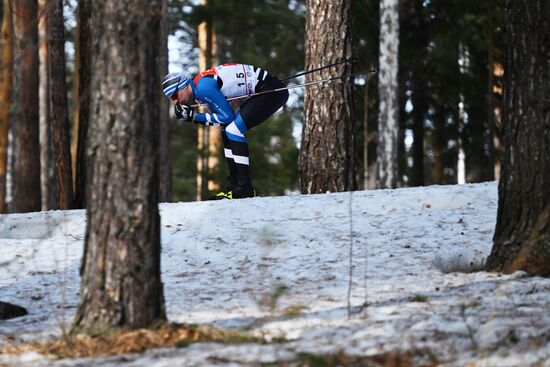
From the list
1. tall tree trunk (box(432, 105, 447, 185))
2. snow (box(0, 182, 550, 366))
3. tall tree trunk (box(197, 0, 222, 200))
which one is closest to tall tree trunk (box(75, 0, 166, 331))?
snow (box(0, 182, 550, 366))

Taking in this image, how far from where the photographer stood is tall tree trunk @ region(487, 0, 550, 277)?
650 centimetres

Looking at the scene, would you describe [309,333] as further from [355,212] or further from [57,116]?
[57,116]

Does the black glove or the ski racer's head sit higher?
the ski racer's head

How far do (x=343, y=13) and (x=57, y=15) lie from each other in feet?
14.4

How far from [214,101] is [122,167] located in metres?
4.99

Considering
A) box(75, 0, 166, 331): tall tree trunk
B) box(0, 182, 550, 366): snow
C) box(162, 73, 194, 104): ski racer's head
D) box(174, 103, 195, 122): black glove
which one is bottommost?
box(0, 182, 550, 366): snow

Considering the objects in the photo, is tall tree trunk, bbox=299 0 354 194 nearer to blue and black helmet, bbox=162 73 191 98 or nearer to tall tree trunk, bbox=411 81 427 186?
blue and black helmet, bbox=162 73 191 98

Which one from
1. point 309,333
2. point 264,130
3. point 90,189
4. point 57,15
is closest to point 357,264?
point 309,333

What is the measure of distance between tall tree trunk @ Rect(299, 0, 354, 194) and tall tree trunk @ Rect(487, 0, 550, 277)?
12.4 feet

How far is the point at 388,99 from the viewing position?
54.6 feet

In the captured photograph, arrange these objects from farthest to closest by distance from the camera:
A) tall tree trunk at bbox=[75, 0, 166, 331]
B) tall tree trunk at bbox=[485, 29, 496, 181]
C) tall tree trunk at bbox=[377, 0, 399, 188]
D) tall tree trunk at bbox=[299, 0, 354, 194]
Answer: tall tree trunk at bbox=[485, 29, 496, 181]
tall tree trunk at bbox=[377, 0, 399, 188]
tall tree trunk at bbox=[299, 0, 354, 194]
tall tree trunk at bbox=[75, 0, 166, 331]

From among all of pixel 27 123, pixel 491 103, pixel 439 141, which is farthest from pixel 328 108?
pixel 439 141

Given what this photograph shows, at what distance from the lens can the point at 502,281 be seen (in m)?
6.26

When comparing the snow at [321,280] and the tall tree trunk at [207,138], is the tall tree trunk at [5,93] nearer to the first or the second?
the snow at [321,280]
